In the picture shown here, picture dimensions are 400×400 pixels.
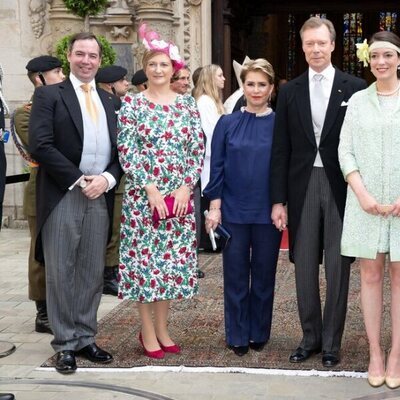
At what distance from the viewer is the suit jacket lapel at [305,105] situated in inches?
211

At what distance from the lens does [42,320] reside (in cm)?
639

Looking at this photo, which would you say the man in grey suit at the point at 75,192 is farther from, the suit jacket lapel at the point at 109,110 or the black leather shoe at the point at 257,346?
the black leather shoe at the point at 257,346

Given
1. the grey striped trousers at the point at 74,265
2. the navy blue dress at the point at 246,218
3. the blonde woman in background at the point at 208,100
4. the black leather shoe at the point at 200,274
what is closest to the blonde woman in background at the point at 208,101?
the blonde woman in background at the point at 208,100

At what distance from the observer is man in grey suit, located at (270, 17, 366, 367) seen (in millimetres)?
5363

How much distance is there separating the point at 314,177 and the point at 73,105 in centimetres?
148

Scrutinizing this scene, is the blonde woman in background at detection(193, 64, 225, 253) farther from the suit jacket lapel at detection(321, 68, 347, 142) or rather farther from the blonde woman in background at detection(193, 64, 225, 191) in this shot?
the suit jacket lapel at detection(321, 68, 347, 142)

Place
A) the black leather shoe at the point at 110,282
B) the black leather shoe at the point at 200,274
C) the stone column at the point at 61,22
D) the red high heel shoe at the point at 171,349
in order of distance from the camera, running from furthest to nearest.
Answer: the stone column at the point at 61,22 < the black leather shoe at the point at 200,274 < the black leather shoe at the point at 110,282 < the red high heel shoe at the point at 171,349

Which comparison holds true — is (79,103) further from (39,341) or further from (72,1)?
(72,1)

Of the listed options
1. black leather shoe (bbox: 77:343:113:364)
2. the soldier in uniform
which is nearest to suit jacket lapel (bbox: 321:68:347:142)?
black leather shoe (bbox: 77:343:113:364)

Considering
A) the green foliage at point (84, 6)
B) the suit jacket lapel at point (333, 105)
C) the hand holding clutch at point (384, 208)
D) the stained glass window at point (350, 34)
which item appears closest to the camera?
the hand holding clutch at point (384, 208)


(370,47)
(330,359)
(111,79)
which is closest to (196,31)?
(111,79)

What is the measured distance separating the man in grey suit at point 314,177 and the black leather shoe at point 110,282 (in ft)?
7.99

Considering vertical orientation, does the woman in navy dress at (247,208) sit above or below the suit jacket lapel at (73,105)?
below

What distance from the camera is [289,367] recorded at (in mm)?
5426
